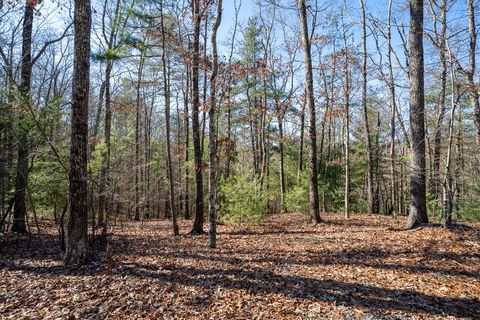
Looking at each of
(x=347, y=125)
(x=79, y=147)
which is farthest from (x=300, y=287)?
(x=347, y=125)

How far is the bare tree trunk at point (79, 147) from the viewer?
5824mm

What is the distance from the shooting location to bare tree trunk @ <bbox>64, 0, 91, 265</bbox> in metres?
5.82

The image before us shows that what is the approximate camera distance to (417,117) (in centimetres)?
756

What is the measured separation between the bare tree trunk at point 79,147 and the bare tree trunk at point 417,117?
7.85m

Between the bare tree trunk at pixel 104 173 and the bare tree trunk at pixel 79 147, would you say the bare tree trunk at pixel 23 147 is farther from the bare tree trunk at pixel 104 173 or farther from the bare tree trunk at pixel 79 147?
the bare tree trunk at pixel 79 147

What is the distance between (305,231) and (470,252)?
424 cm

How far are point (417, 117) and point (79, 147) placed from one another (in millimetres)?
A: 8187

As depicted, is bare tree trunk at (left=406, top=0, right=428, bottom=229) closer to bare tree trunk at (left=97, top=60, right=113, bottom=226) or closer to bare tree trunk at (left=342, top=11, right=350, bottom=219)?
bare tree trunk at (left=342, top=11, right=350, bottom=219)

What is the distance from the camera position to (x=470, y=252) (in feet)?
18.6

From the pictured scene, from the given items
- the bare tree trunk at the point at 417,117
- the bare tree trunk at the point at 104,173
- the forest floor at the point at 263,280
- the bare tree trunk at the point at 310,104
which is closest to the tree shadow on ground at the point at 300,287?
the forest floor at the point at 263,280

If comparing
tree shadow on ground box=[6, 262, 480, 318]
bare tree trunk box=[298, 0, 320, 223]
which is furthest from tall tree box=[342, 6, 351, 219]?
tree shadow on ground box=[6, 262, 480, 318]

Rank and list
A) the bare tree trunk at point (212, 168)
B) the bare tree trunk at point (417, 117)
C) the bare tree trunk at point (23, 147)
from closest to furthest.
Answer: the bare tree trunk at point (212, 168) → the bare tree trunk at point (417, 117) → the bare tree trunk at point (23, 147)

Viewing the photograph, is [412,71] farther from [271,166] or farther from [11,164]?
[271,166]

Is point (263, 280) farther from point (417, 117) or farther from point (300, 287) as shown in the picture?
point (417, 117)
